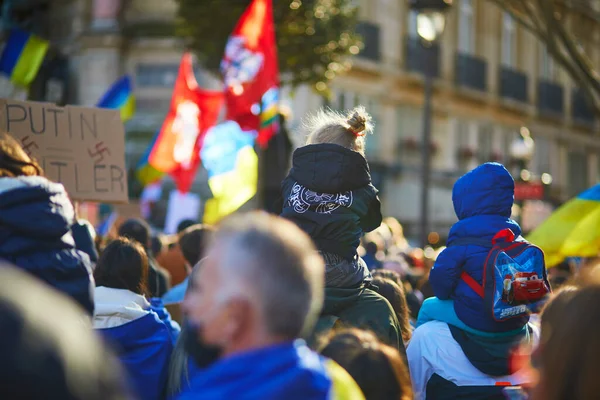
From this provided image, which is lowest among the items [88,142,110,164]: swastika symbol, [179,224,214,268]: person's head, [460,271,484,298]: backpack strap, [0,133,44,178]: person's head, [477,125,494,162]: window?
[477,125,494,162]: window

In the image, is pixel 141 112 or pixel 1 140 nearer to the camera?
pixel 1 140

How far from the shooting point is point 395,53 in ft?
88.2

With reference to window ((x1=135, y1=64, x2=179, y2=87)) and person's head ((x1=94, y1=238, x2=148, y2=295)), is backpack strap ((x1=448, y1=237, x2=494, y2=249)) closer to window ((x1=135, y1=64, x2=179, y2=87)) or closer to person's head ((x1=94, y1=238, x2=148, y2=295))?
person's head ((x1=94, y1=238, x2=148, y2=295))

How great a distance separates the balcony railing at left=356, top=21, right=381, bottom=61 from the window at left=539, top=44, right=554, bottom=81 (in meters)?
13.2

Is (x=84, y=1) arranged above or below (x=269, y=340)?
above

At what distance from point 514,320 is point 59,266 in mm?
2163

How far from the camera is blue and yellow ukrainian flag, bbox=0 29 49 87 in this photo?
13008mm

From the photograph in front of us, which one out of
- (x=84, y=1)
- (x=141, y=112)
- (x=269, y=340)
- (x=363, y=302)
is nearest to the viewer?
(x=269, y=340)

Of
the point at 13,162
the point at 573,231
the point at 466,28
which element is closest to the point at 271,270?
the point at 13,162

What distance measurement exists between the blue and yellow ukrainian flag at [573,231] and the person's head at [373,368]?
482 centimetres

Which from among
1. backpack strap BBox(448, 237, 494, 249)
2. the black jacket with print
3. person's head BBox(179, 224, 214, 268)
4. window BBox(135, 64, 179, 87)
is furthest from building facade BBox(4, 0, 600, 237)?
the black jacket with print

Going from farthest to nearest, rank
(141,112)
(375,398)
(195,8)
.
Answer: (141,112), (195,8), (375,398)

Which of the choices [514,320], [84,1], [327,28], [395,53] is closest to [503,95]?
[395,53]

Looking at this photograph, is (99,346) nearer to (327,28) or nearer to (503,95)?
(327,28)
